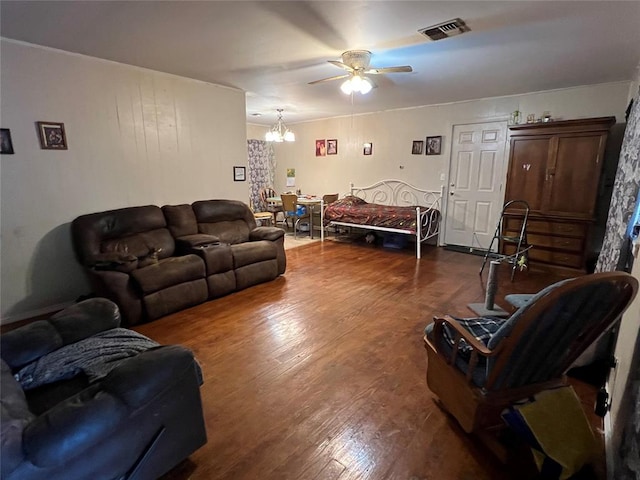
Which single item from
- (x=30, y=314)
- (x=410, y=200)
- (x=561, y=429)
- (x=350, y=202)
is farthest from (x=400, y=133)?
(x=30, y=314)

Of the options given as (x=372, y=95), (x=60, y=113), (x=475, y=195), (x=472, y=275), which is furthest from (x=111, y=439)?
(x=475, y=195)

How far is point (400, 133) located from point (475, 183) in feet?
5.34

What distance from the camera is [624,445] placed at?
121 centimetres

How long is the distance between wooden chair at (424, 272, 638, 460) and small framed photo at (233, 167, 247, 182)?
3.72 metres

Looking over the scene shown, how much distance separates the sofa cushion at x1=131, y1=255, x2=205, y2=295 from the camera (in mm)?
2859

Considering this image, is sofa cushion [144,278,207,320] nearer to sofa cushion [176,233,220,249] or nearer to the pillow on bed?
sofa cushion [176,233,220,249]

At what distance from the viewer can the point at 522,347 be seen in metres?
1.32

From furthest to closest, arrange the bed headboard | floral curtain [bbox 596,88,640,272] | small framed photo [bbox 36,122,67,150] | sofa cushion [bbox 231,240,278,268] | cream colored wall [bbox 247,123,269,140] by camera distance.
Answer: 1. cream colored wall [bbox 247,123,269,140]
2. the bed headboard
3. sofa cushion [bbox 231,240,278,268]
4. small framed photo [bbox 36,122,67,150]
5. floral curtain [bbox 596,88,640,272]

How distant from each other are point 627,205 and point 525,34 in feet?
5.02

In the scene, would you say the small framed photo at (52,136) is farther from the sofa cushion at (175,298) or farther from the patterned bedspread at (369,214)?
the patterned bedspread at (369,214)

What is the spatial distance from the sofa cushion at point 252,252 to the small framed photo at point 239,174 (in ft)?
4.20

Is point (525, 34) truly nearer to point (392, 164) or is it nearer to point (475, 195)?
point (475, 195)

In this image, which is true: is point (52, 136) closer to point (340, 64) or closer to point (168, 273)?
point (168, 273)

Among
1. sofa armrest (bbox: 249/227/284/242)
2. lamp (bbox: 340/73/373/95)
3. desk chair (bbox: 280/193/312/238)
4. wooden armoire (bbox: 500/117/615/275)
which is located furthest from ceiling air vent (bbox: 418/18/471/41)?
desk chair (bbox: 280/193/312/238)
